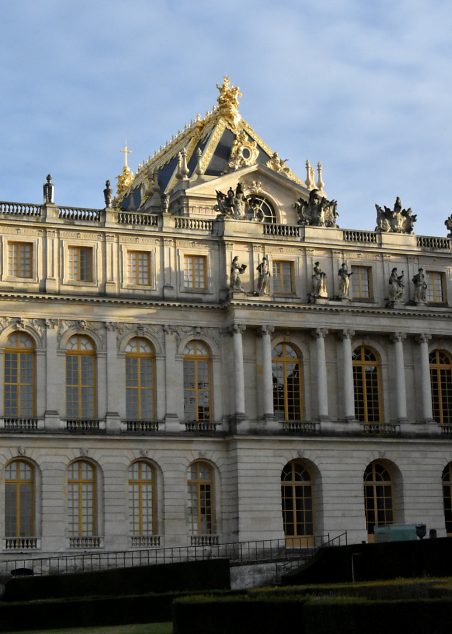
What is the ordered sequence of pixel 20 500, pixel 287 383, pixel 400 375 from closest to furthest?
1. pixel 20 500
2. pixel 287 383
3. pixel 400 375

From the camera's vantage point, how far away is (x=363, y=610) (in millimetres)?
28172

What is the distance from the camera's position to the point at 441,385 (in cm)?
6681

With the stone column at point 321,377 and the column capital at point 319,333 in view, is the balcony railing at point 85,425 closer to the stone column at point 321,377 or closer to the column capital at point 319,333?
the stone column at point 321,377

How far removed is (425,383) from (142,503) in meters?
15.4

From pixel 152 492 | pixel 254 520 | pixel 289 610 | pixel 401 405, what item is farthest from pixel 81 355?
pixel 289 610

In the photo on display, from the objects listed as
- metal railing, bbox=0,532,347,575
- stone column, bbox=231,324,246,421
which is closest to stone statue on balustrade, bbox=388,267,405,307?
stone column, bbox=231,324,246,421

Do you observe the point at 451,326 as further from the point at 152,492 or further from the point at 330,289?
the point at 152,492

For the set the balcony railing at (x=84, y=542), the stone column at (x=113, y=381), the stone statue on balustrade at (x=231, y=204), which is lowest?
the balcony railing at (x=84, y=542)

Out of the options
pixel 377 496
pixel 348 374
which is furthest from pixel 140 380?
pixel 377 496

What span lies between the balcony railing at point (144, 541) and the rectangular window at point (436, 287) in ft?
62.6

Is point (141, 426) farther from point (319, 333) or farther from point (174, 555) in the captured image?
point (319, 333)

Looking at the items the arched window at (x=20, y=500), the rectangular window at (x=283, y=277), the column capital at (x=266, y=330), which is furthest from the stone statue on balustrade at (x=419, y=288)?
the arched window at (x=20, y=500)

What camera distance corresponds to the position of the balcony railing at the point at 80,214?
200 ft

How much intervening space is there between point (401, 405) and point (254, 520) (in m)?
9.78
